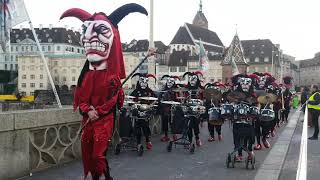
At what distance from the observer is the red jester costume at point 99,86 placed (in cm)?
655

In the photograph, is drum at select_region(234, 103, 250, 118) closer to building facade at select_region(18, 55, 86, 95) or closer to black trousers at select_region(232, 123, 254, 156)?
black trousers at select_region(232, 123, 254, 156)

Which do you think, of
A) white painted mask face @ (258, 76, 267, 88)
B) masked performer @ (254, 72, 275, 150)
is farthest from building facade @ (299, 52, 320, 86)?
masked performer @ (254, 72, 275, 150)

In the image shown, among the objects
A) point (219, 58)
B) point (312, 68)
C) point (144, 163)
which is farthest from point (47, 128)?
point (312, 68)

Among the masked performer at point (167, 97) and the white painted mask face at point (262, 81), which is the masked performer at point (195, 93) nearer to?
the masked performer at point (167, 97)

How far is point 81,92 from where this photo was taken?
268 inches

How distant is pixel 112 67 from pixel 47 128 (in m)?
2.63

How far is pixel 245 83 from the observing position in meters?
9.93

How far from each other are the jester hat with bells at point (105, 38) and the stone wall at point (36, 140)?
167cm

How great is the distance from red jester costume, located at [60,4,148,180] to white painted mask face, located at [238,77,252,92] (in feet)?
11.9

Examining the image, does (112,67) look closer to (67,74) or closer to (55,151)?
(55,151)

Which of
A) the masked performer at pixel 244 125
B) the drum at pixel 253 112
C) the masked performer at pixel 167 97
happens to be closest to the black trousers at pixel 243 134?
the masked performer at pixel 244 125

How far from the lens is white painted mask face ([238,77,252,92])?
9898 millimetres

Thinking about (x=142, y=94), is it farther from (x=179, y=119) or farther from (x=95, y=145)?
(x=95, y=145)

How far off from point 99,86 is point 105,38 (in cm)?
67
